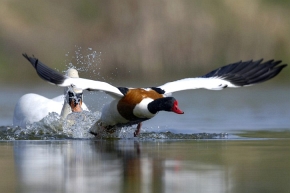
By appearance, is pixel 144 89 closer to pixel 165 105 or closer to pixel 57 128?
pixel 165 105

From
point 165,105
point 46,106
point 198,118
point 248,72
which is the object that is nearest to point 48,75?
point 165,105

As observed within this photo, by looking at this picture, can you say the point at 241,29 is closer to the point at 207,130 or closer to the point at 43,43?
the point at 43,43

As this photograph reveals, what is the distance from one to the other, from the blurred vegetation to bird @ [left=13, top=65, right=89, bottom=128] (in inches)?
549

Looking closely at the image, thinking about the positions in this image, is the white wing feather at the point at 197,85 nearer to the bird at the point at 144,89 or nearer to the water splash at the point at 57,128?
the bird at the point at 144,89

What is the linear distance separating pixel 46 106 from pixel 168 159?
5.73m

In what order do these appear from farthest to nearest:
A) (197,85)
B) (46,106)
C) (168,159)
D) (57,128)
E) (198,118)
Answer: (198,118) → (46,106) → (57,128) → (197,85) → (168,159)

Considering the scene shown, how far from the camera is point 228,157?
10891mm

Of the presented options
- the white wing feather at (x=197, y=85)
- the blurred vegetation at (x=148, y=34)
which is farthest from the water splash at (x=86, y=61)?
the white wing feather at (x=197, y=85)

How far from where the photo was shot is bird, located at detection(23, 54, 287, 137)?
13031 millimetres

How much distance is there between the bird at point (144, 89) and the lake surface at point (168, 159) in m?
0.37

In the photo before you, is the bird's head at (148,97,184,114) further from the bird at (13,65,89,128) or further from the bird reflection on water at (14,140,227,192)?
the bird at (13,65,89,128)

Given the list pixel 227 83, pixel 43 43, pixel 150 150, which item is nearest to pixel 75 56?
pixel 43 43

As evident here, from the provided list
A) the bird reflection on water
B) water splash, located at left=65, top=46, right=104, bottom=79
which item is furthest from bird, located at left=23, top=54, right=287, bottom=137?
water splash, located at left=65, top=46, right=104, bottom=79

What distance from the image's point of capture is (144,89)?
1373 cm
